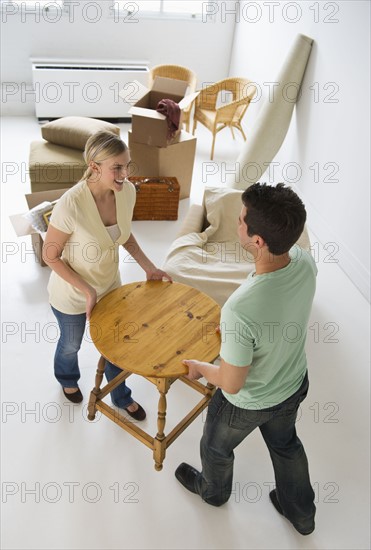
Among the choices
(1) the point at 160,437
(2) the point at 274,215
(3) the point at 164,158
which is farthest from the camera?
(3) the point at 164,158

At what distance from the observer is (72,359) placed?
10.4 ft

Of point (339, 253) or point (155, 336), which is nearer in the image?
point (155, 336)

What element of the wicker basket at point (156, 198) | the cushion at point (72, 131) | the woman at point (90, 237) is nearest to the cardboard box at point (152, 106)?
the cushion at point (72, 131)

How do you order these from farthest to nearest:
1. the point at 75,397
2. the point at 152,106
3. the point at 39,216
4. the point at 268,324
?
the point at 152,106
the point at 39,216
the point at 75,397
the point at 268,324

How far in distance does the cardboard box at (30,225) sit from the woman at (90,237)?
1463 mm

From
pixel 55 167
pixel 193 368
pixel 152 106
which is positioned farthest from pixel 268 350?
pixel 152 106

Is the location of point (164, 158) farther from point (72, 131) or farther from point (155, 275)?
point (155, 275)

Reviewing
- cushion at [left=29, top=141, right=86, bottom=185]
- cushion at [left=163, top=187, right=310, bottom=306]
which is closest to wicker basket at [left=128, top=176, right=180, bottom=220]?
cushion at [left=29, top=141, right=86, bottom=185]

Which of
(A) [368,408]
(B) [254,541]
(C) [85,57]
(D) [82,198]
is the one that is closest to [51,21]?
(C) [85,57]

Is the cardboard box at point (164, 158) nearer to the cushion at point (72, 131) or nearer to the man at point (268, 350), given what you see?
the cushion at point (72, 131)

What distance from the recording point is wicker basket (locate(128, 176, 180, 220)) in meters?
5.08

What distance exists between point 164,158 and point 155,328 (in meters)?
2.91

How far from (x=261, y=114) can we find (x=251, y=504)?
400cm

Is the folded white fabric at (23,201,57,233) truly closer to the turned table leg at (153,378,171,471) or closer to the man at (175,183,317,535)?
the turned table leg at (153,378,171,471)
